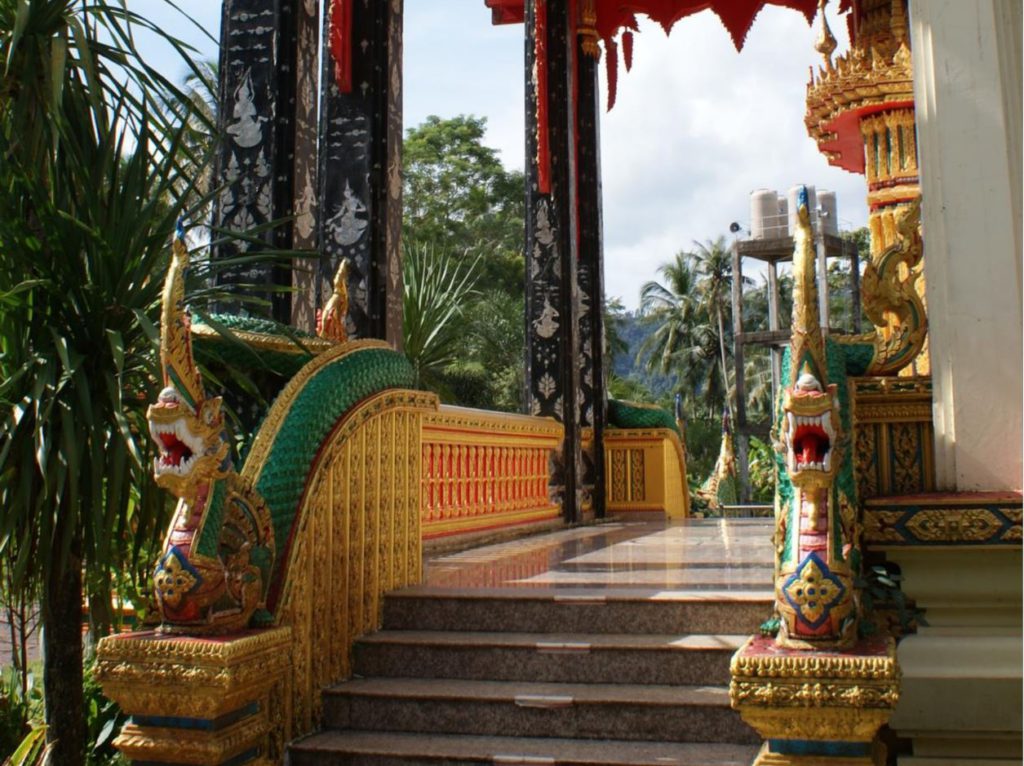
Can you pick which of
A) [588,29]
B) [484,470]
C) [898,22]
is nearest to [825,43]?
[898,22]

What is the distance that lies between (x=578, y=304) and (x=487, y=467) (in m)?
2.89

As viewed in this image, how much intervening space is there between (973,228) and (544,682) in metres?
2.10

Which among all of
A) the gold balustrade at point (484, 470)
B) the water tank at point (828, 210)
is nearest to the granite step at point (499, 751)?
the gold balustrade at point (484, 470)

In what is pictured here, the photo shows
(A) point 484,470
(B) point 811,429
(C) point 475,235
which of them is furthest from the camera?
(C) point 475,235

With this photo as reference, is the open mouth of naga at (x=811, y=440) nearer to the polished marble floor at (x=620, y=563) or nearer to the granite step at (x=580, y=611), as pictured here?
the granite step at (x=580, y=611)

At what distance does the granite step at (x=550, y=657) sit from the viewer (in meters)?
3.68

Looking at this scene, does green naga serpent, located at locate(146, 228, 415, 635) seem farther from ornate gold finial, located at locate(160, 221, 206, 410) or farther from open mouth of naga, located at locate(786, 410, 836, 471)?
open mouth of naga, located at locate(786, 410, 836, 471)

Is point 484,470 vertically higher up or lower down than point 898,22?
lower down

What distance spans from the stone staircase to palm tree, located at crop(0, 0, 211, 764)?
3.26 feet

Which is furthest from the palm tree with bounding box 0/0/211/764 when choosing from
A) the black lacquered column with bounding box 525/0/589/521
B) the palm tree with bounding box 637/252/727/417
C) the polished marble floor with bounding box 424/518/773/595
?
the palm tree with bounding box 637/252/727/417

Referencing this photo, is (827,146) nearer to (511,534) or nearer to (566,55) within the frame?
(566,55)

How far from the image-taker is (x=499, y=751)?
3.38 meters

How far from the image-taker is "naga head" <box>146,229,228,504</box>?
3.02m

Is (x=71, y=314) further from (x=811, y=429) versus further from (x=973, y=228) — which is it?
(x=973, y=228)
